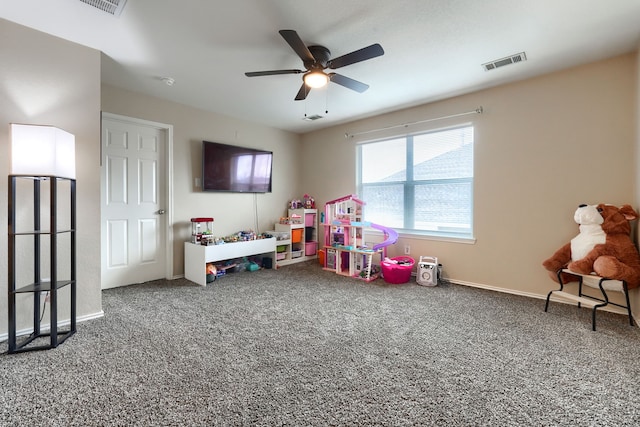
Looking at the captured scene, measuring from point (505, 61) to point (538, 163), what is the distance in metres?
1.12

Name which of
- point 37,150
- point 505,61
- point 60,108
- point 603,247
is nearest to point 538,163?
point 603,247

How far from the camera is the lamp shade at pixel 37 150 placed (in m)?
1.84

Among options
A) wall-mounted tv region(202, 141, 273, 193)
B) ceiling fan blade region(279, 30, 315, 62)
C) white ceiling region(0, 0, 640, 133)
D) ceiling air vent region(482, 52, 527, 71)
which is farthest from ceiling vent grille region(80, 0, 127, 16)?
ceiling air vent region(482, 52, 527, 71)

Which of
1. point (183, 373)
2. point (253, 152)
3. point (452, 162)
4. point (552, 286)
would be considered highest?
point (253, 152)

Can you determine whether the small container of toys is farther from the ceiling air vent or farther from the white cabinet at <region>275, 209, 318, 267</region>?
the ceiling air vent

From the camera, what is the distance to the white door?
A: 10.7 feet

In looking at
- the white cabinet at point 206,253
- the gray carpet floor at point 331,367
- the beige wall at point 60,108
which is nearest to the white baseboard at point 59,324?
the beige wall at point 60,108

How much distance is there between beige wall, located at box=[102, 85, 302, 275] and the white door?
16cm

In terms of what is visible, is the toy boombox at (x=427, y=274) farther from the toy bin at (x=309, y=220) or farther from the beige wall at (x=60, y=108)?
the beige wall at (x=60, y=108)

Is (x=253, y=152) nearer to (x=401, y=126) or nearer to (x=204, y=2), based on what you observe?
(x=401, y=126)

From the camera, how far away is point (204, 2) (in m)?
1.87

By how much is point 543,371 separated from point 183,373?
7.09 feet

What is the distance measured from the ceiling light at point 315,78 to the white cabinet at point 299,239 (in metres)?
2.60

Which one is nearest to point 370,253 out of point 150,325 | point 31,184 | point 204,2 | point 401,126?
point 401,126
